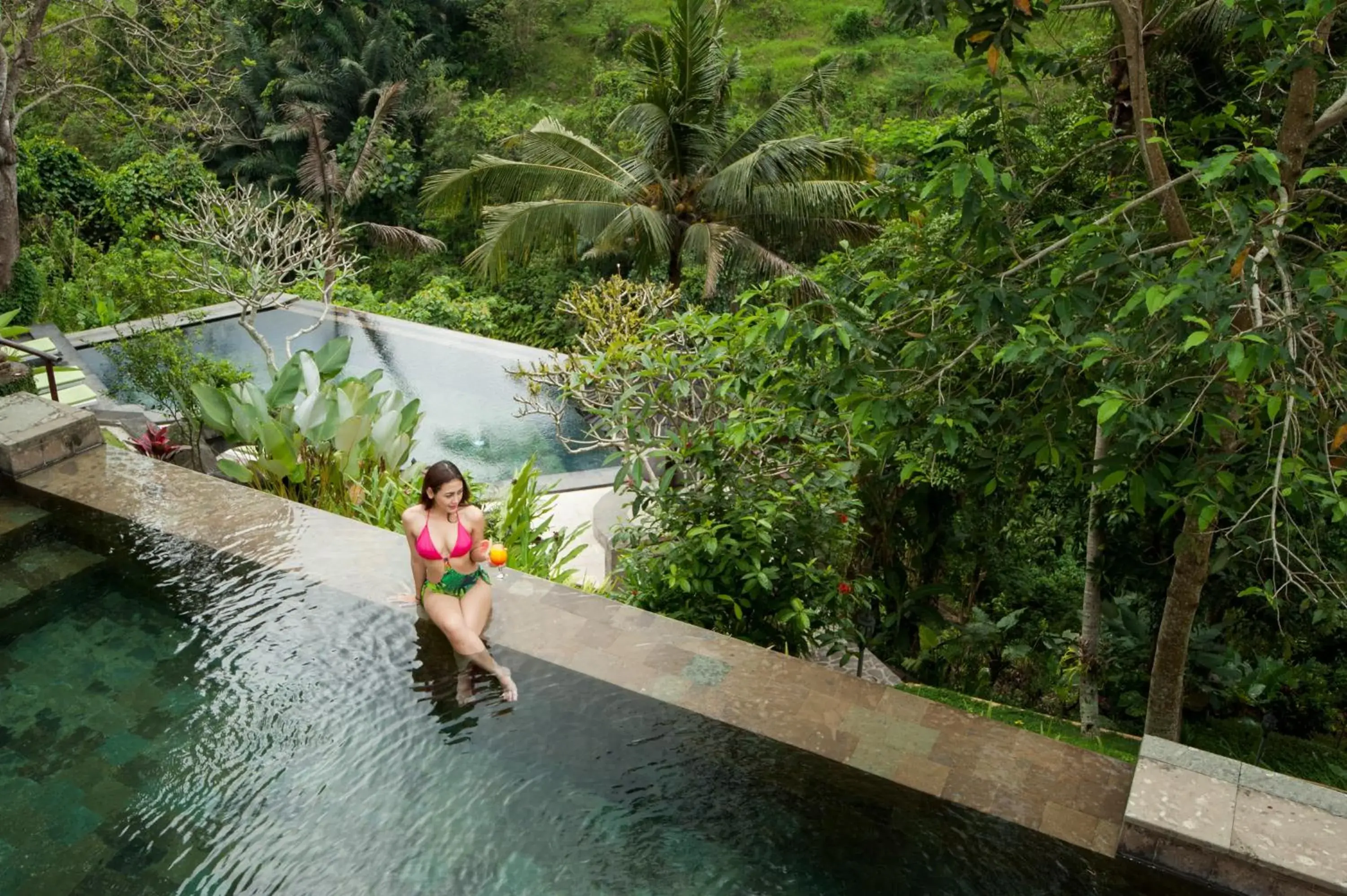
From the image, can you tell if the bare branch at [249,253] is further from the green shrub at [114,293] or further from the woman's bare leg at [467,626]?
the woman's bare leg at [467,626]

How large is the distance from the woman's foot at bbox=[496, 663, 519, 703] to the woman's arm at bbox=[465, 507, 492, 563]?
1.79 feet

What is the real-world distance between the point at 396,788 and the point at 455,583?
1.06m

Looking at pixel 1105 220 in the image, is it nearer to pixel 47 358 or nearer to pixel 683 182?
pixel 47 358

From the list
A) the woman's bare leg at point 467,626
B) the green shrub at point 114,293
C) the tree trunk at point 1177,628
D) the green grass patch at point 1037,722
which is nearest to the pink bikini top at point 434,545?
the woman's bare leg at point 467,626

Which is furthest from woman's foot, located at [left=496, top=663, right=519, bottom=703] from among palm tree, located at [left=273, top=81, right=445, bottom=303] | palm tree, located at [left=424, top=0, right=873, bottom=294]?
palm tree, located at [left=273, top=81, right=445, bottom=303]

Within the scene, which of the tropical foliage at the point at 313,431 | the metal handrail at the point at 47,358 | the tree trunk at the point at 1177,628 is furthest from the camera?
the metal handrail at the point at 47,358

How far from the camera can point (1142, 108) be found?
4.02 metres

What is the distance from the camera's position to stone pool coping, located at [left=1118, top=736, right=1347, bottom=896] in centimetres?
326

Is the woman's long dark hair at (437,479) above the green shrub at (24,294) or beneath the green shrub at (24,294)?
above

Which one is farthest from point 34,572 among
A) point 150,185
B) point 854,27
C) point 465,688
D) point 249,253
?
point 854,27

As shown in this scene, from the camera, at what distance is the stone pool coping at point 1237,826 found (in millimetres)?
3264

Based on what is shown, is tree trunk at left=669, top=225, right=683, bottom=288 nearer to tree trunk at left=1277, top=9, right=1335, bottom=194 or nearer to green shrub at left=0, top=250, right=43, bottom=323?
green shrub at left=0, top=250, right=43, bottom=323

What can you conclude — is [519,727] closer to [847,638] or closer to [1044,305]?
[847,638]

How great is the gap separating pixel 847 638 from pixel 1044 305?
103 inches
